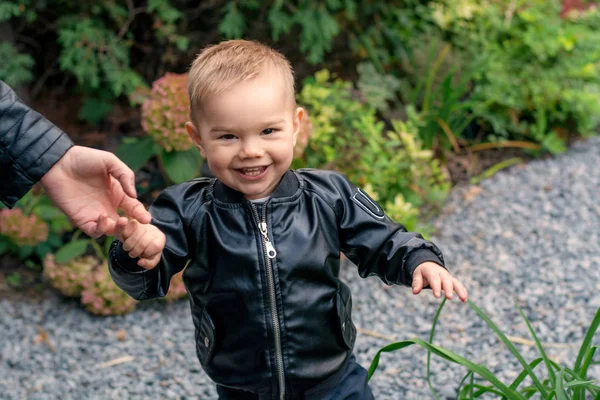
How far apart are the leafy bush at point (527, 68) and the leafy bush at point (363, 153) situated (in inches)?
36.8

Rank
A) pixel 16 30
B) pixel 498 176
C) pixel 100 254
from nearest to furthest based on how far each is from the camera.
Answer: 1. pixel 100 254
2. pixel 16 30
3. pixel 498 176

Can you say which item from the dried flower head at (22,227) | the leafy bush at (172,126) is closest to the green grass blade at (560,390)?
the leafy bush at (172,126)

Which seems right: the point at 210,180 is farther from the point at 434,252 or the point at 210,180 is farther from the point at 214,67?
the point at 434,252

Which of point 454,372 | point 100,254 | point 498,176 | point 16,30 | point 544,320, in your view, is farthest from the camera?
point 498,176

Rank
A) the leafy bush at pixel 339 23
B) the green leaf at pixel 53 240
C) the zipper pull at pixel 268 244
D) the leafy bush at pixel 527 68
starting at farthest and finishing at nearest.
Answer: the leafy bush at pixel 527 68 < the leafy bush at pixel 339 23 < the green leaf at pixel 53 240 < the zipper pull at pixel 268 244

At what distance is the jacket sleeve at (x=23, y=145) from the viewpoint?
179 cm

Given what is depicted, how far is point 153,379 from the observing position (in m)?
2.68

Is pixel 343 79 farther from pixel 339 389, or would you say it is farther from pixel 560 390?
pixel 560 390

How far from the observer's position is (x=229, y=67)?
1570 millimetres

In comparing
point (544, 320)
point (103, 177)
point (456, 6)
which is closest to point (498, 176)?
point (456, 6)

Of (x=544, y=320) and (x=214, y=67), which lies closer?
(x=214, y=67)

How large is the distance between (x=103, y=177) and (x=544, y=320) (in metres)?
1.97

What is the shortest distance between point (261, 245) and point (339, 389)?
0.51 metres

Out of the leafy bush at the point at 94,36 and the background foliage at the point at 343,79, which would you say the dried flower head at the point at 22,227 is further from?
the leafy bush at the point at 94,36
